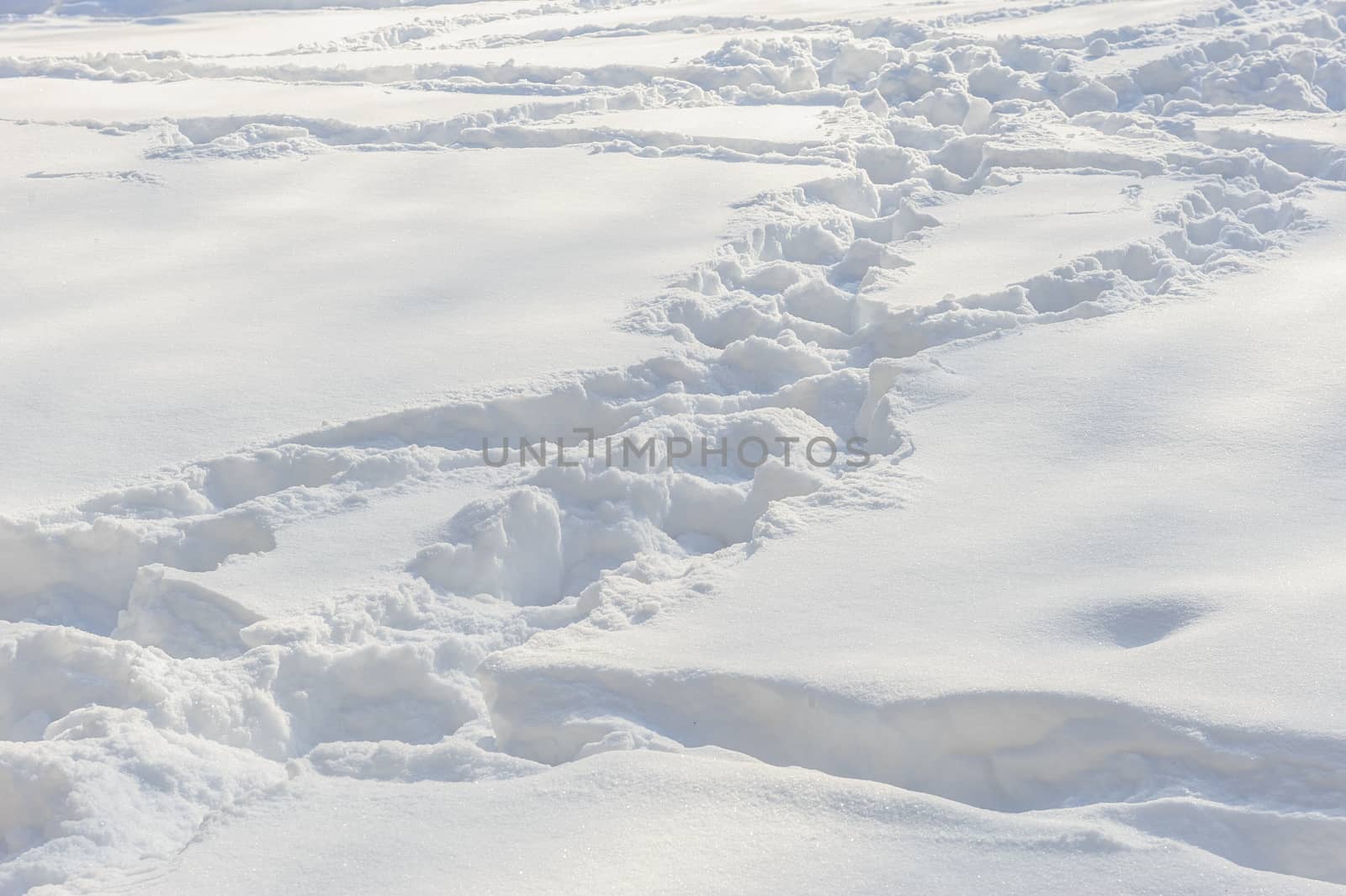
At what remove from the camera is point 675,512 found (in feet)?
9.08

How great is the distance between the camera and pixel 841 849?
159cm

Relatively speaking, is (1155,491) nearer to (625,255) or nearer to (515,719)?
(515,719)

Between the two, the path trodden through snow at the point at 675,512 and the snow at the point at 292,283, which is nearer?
the path trodden through snow at the point at 675,512

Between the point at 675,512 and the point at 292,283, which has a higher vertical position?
the point at 292,283

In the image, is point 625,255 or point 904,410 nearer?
point 904,410

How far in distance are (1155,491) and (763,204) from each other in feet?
7.97

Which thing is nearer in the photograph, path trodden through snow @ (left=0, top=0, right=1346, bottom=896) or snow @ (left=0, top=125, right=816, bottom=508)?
path trodden through snow @ (left=0, top=0, right=1346, bottom=896)

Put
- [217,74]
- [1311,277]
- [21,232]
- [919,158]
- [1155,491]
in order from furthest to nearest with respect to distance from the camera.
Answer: [217,74] < [919,158] < [21,232] < [1311,277] < [1155,491]

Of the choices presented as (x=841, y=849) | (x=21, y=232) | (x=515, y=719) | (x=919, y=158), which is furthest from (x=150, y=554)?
(x=919, y=158)

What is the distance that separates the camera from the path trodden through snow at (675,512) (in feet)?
5.55

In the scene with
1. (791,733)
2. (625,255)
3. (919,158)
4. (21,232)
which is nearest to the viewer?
(791,733)

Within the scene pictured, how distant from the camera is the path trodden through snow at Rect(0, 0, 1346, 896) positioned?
169cm

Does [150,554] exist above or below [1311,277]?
below

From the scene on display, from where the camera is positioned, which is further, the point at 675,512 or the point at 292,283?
the point at 292,283
